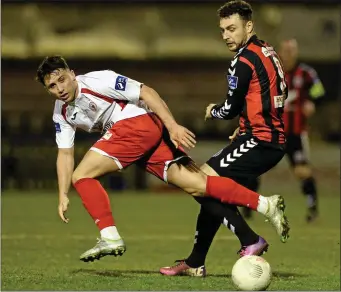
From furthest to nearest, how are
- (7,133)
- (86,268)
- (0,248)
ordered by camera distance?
(7,133) → (0,248) → (86,268)

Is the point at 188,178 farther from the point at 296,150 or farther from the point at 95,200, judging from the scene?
the point at 296,150

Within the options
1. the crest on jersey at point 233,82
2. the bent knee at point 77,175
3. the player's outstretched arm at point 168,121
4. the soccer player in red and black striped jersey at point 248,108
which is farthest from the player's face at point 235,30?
the bent knee at point 77,175

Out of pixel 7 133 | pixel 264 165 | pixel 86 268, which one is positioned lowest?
pixel 7 133

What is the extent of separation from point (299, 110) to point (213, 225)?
6598mm

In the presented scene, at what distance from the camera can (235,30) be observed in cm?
770

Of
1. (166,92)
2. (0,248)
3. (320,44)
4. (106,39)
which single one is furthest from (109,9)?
(0,248)

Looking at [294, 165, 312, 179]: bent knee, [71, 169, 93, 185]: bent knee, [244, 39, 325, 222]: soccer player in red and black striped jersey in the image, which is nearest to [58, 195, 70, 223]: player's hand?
[71, 169, 93, 185]: bent knee

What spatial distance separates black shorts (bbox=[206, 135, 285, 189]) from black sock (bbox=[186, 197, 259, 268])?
25 cm

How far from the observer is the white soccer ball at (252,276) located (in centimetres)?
713

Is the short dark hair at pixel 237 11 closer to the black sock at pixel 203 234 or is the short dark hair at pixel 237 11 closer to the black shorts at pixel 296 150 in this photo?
the black sock at pixel 203 234

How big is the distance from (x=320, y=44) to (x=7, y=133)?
21.7 feet

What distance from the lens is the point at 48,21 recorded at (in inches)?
857

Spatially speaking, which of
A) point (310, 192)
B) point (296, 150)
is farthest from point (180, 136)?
point (296, 150)

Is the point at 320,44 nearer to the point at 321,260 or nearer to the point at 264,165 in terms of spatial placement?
the point at 321,260
